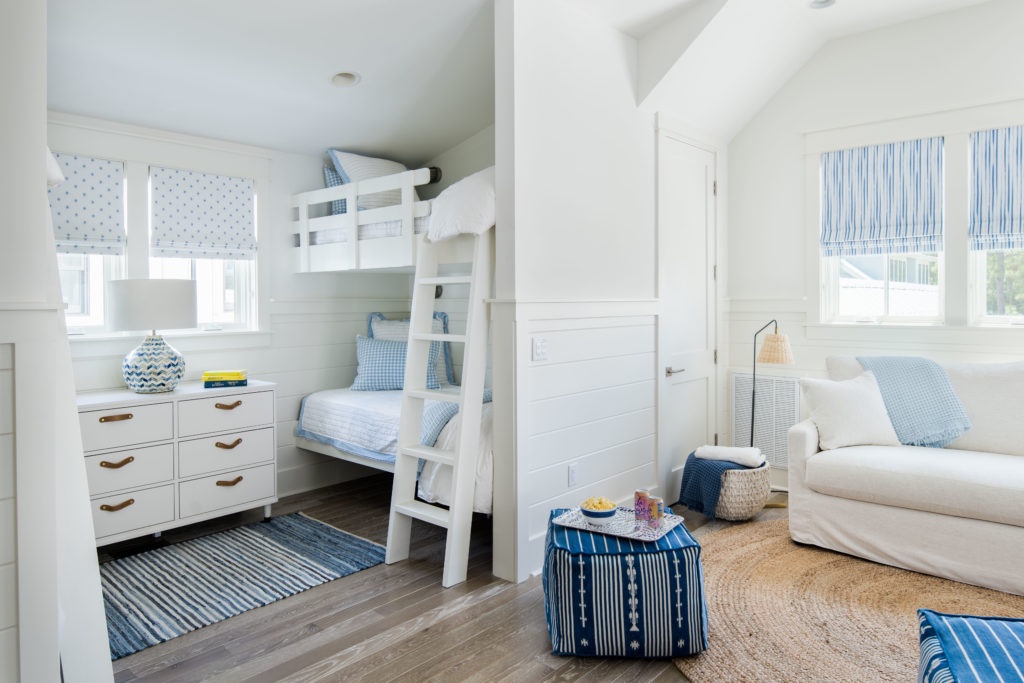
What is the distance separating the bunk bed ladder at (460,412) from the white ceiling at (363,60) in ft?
3.14

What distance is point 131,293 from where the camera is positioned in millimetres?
3307

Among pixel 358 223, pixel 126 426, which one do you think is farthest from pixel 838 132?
pixel 126 426

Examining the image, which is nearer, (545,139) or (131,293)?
(545,139)

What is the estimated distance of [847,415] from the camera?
3.27m

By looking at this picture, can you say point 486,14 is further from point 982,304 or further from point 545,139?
point 982,304

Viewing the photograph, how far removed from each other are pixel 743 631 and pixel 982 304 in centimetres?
245

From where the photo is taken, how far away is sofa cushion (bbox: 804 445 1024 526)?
2701mm

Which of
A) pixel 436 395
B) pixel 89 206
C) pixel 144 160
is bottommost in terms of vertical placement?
pixel 436 395

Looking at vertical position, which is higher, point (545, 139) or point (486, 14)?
point (486, 14)

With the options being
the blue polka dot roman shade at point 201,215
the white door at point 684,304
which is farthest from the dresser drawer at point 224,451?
the white door at point 684,304

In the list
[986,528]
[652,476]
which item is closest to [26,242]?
[652,476]

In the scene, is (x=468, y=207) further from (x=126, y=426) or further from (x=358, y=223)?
(x=126, y=426)

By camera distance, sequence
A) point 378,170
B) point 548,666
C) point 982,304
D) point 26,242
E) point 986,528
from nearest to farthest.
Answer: point 26,242, point 548,666, point 986,528, point 982,304, point 378,170

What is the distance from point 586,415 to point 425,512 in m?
0.88
